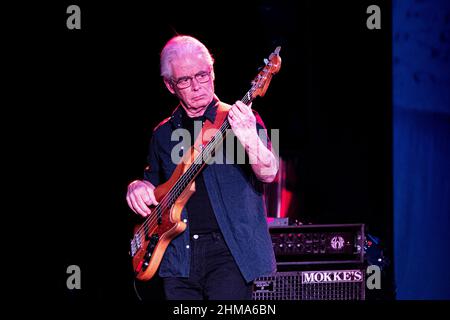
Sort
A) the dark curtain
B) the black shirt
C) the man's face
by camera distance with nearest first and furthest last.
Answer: the black shirt, the man's face, the dark curtain

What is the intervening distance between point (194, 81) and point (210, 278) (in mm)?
1018

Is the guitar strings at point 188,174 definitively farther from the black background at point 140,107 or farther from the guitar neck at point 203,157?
the black background at point 140,107

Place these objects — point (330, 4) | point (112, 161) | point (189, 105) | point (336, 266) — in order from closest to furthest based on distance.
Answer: point (189, 105), point (336, 266), point (112, 161), point (330, 4)

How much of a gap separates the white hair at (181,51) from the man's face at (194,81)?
0.09ft

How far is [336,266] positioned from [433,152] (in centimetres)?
180

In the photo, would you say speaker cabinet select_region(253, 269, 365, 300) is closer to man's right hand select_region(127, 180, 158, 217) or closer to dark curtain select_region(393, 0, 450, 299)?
man's right hand select_region(127, 180, 158, 217)

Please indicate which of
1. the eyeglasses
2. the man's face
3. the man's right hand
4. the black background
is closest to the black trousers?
the man's right hand

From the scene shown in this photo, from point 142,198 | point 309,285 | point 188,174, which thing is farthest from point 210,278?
point 309,285

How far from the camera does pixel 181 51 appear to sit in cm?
321

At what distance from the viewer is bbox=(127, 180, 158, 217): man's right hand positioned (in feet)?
10.4

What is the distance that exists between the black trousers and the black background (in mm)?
1845

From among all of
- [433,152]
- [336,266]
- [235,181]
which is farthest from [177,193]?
[433,152]

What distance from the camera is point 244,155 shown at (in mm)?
2953
